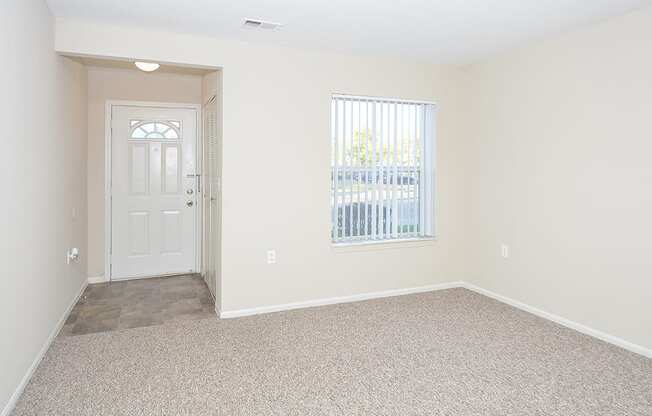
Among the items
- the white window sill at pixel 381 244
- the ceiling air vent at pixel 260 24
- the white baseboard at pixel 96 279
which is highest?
the ceiling air vent at pixel 260 24

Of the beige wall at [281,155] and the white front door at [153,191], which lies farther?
the white front door at [153,191]

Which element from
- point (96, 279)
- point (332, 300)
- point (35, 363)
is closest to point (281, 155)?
point (332, 300)

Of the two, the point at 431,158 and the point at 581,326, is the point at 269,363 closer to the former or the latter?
the point at 581,326

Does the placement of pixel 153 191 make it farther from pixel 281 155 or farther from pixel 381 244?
pixel 381 244

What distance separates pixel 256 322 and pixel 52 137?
2001 mm

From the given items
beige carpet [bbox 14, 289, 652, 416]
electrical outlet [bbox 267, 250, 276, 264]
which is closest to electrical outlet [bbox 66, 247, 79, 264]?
beige carpet [bbox 14, 289, 652, 416]

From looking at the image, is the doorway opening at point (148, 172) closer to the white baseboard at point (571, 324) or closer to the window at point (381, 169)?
the window at point (381, 169)

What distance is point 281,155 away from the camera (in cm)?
374

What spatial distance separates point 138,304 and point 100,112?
2.17 meters

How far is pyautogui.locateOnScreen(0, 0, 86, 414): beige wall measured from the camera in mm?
2076

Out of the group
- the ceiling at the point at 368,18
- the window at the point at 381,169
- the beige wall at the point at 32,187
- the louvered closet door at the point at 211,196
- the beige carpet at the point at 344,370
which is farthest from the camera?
the window at the point at 381,169

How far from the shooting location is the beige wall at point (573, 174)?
114 inches

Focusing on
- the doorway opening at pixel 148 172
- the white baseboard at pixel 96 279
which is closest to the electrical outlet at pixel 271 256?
the doorway opening at pixel 148 172

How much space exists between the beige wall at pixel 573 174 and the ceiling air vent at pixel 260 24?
6.99 feet
